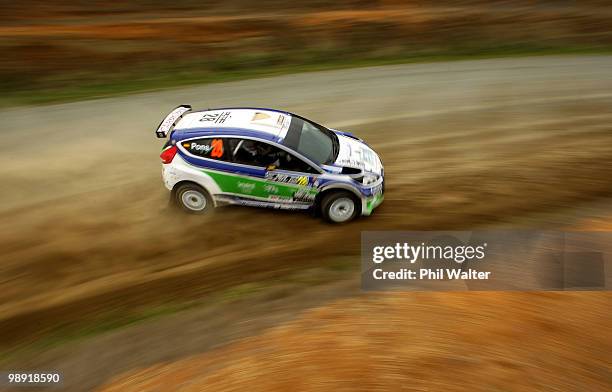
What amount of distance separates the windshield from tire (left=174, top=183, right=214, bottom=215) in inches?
71.8

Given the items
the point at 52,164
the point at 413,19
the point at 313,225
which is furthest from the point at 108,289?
the point at 413,19

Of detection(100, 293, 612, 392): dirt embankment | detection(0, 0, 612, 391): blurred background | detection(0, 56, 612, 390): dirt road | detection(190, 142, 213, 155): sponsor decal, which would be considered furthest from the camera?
detection(190, 142, 213, 155): sponsor decal

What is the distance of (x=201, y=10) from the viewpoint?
21188mm

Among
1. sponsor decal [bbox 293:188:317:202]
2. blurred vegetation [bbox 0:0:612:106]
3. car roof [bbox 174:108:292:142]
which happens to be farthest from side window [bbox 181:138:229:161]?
blurred vegetation [bbox 0:0:612:106]

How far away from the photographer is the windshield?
814 centimetres

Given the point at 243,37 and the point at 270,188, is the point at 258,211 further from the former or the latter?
the point at 243,37

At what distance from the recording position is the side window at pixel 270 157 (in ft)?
26.2

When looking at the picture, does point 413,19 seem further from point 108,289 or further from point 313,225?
point 108,289

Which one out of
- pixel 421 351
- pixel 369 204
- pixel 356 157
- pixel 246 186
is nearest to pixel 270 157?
pixel 246 186

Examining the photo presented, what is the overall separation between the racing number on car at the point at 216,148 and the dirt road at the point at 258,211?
1.27m

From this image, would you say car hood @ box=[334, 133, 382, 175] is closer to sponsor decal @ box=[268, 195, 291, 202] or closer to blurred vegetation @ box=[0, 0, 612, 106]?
sponsor decal @ box=[268, 195, 291, 202]

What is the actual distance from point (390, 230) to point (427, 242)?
69 cm

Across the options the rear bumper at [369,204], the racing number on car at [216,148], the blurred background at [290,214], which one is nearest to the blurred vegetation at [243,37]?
the blurred background at [290,214]

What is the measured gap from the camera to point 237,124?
8.26 m
